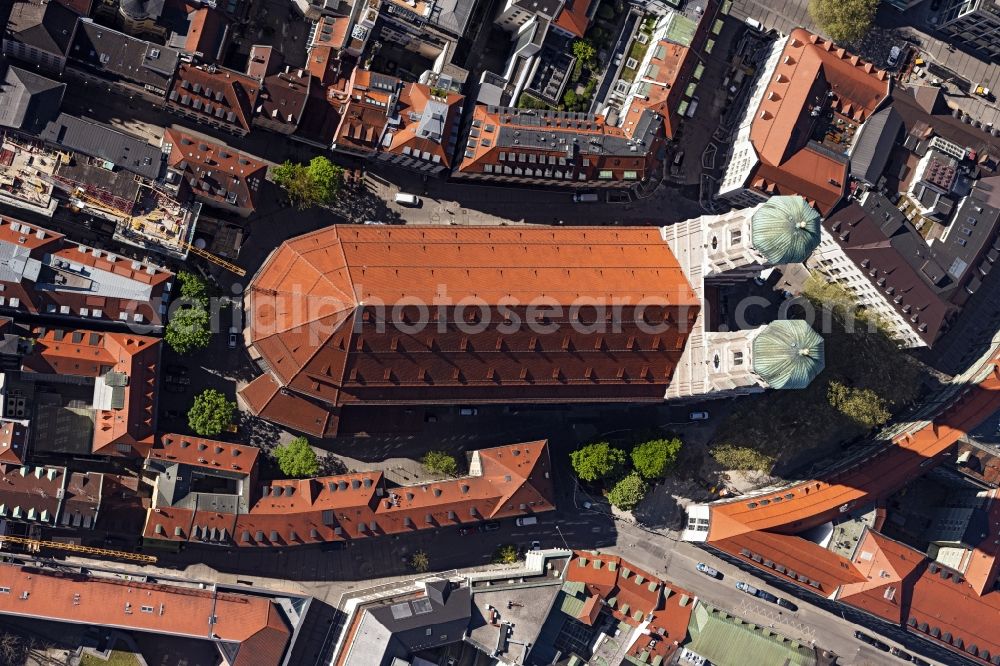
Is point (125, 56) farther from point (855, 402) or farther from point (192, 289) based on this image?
point (855, 402)

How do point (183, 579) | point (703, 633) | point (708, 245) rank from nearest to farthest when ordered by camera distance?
1. point (708, 245)
2. point (183, 579)
3. point (703, 633)

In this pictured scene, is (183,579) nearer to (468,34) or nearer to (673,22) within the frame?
(468,34)

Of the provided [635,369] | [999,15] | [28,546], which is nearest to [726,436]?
[635,369]

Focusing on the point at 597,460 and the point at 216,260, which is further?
the point at 597,460

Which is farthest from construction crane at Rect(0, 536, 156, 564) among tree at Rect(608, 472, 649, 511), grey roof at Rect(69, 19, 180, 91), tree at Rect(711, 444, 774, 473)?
tree at Rect(711, 444, 774, 473)

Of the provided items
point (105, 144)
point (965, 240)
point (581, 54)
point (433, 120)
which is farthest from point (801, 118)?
point (105, 144)

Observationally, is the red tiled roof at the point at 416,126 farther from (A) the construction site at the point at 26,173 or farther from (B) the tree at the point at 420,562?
(B) the tree at the point at 420,562

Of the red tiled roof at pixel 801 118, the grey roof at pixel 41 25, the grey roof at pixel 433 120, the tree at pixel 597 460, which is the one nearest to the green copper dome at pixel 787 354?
the tree at pixel 597 460
